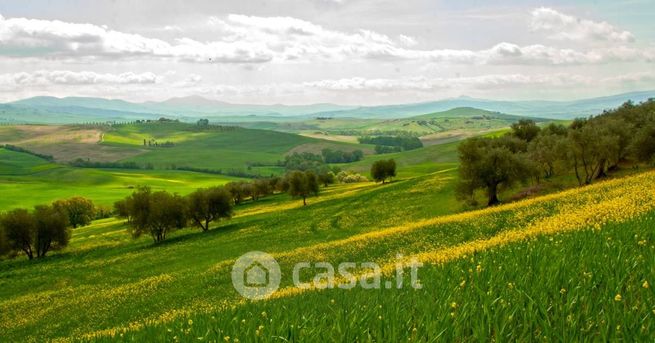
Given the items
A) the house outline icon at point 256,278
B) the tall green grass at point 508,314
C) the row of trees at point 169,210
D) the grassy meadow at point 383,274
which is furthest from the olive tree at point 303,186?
the tall green grass at point 508,314

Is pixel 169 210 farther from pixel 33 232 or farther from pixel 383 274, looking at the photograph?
pixel 383 274

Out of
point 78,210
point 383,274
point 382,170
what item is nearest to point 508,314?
point 383,274

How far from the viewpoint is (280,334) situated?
4.70 m

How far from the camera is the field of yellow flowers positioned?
4.48 meters

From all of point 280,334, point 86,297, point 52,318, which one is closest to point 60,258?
point 86,297

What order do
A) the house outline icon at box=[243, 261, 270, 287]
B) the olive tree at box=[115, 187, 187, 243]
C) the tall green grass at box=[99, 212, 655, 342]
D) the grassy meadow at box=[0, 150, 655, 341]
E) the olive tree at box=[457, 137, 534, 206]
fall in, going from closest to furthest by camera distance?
the tall green grass at box=[99, 212, 655, 342] → the grassy meadow at box=[0, 150, 655, 341] → the house outline icon at box=[243, 261, 270, 287] → the olive tree at box=[457, 137, 534, 206] → the olive tree at box=[115, 187, 187, 243]

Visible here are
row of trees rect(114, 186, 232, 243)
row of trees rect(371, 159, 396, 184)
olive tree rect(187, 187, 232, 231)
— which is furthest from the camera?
row of trees rect(371, 159, 396, 184)

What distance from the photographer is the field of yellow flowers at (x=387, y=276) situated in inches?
176

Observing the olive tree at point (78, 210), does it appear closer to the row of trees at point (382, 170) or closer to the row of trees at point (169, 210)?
the row of trees at point (169, 210)

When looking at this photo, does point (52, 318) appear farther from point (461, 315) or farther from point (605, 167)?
point (605, 167)

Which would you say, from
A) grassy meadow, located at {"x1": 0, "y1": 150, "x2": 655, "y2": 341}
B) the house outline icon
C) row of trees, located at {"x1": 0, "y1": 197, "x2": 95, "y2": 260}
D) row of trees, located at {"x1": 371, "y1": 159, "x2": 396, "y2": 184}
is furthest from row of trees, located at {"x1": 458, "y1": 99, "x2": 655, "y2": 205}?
row of trees, located at {"x1": 0, "y1": 197, "x2": 95, "y2": 260}

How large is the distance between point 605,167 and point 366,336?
75800mm

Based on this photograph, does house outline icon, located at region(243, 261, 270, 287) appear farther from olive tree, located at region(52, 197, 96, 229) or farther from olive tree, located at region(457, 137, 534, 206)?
olive tree, located at region(52, 197, 96, 229)

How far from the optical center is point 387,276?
11.1 m
